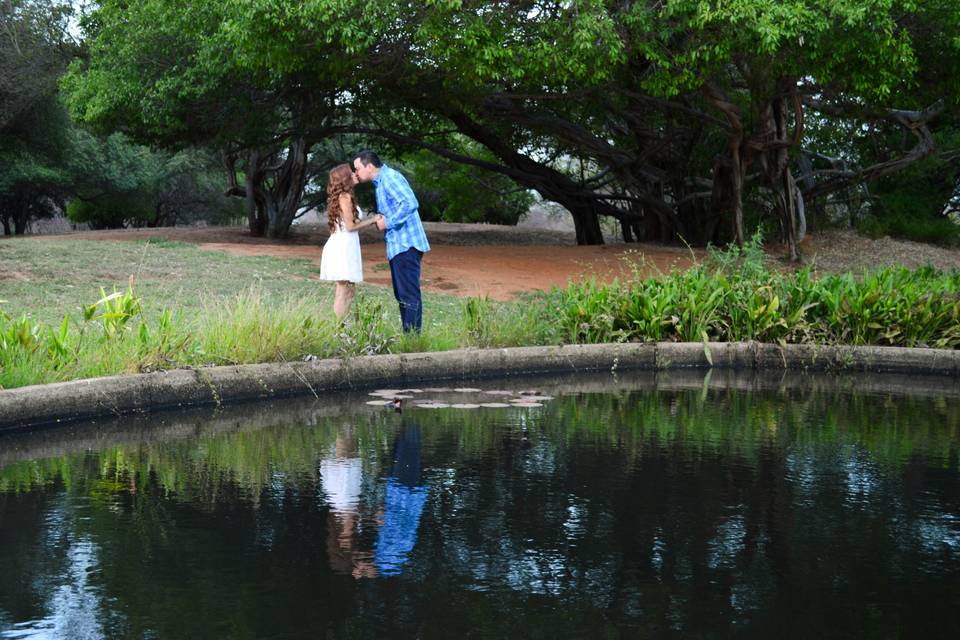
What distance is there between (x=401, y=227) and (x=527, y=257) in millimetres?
13541

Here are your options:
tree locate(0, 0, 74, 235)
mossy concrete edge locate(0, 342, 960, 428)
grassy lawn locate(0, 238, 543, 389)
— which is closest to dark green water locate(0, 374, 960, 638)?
mossy concrete edge locate(0, 342, 960, 428)

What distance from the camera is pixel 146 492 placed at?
20.9 feet

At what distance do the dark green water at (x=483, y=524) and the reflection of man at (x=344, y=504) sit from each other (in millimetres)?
22

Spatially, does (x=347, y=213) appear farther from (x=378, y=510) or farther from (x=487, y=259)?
(x=487, y=259)

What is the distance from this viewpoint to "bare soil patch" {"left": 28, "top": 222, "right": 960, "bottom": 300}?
20.2 meters


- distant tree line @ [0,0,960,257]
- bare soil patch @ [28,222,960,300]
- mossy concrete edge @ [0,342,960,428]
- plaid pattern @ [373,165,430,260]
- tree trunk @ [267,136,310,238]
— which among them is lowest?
mossy concrete edge @ [0,342,960,428]

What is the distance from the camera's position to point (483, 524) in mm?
5688

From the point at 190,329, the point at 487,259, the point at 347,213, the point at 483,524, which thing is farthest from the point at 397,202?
the point at 487,259

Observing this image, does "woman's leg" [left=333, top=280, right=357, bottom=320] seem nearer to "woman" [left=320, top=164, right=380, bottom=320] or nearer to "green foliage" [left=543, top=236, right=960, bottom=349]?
"woman" [left=320, top=164, right=380, bottom=320]

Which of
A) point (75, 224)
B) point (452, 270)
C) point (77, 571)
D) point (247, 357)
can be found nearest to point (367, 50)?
point (452, 270)

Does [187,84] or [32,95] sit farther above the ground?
[32,95]

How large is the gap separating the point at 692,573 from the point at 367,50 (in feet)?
54.6

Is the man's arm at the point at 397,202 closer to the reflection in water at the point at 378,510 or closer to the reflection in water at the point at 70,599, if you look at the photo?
the reflection in water at the point at 378,510

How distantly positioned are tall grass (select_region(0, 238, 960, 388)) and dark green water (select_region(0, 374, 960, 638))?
0.88m
